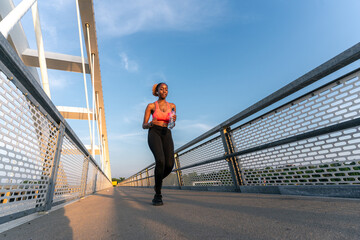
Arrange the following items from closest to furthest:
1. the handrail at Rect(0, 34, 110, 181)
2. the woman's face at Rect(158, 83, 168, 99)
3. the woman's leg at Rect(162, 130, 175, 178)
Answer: the handrail at Rect(0, 34, 110, 181) → the woman's leg at Rect(162, 130, 175, 178) → the woman's face at Rect(158, 83, 168, 99)

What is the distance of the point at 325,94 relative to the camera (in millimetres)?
1694

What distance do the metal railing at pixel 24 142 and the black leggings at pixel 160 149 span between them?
1.14 m

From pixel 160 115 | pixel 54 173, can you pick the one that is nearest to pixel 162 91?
pixel 160 115

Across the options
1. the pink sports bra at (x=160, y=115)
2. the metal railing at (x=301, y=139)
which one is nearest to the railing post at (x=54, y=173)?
the pink sports bra at (x=160, y=115)

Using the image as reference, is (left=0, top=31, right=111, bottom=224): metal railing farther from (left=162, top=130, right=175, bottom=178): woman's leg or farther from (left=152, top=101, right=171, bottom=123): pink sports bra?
(left=162, top=130, right=175, bottom=178): woman's leg

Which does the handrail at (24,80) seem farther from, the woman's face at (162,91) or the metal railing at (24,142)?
the woman's face at (162,91)

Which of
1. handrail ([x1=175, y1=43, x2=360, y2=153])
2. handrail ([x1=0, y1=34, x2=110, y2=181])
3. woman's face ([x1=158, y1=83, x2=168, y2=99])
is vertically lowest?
handrail ([x1=175, y1=43, x2=360, y2=153])

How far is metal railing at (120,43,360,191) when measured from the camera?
1.52 m

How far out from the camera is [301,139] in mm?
1838

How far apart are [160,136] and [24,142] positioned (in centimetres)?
141

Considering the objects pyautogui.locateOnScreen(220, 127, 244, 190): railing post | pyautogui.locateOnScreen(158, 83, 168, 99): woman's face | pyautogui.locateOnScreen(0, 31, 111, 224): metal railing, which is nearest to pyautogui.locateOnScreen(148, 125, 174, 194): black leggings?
pyautogui.locateOnScreen(158, 83, 168, 99): woman's face

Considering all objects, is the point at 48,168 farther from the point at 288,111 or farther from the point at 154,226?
the point at 288,111

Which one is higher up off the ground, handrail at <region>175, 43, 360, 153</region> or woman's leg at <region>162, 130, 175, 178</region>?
handrail at <region>175, 43, 360, 153</region>

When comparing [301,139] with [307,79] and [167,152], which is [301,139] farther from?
[167,152]
